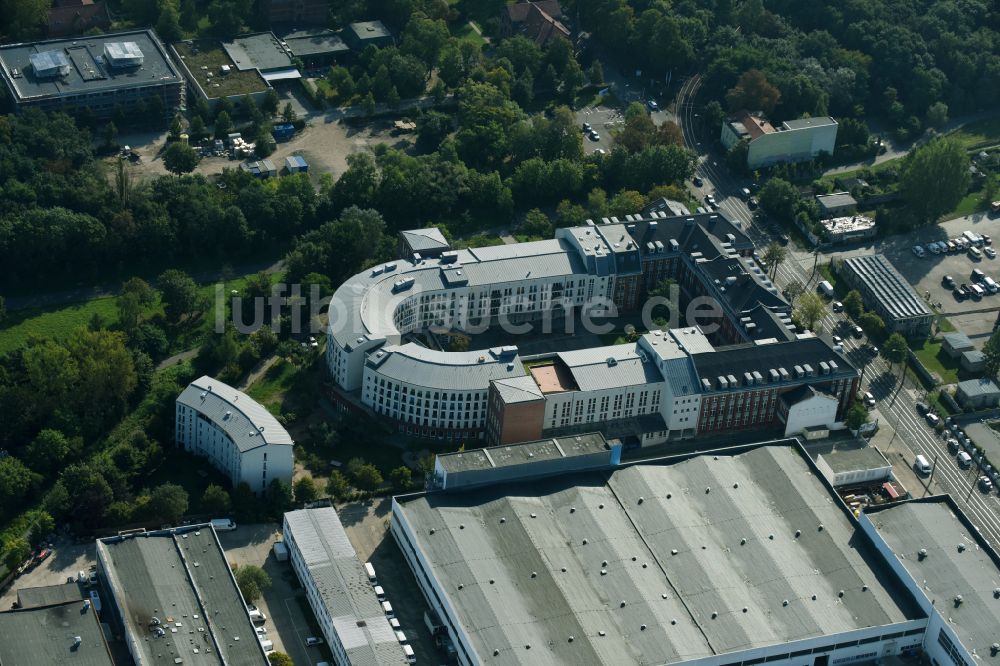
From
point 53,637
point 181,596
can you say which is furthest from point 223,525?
point 53,637

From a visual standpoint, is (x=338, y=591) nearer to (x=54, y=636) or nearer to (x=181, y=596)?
(x=181, y=596)

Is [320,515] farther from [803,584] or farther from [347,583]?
[803,584]

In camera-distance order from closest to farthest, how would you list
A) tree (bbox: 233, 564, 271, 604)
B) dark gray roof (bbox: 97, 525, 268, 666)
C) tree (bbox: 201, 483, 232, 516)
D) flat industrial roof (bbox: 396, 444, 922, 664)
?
dark gray roof (bbox: 97, 525, 268, 666) → flat industrial roof (bbox: 396, 444, 922, 664) → tree (bbox: 233, 564, 271, 604) → tree (bbox: 201, 483, 232, 516)

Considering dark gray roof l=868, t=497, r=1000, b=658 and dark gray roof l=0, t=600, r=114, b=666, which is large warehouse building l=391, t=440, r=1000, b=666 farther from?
dark gray roof l=0, t=600, r=114, b=666

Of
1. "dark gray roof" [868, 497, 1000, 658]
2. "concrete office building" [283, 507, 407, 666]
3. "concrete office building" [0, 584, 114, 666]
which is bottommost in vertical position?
"concrete office building" [283, 507, 407, 666]

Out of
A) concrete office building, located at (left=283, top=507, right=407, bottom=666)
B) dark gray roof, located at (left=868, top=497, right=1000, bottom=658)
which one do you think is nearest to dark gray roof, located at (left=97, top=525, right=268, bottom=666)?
concrete office building, located at (left=283, top=507, right=407, bottom=666)

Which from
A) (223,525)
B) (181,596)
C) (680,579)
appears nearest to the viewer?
(181,596)

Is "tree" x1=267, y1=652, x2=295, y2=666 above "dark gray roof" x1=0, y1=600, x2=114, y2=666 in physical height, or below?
below
